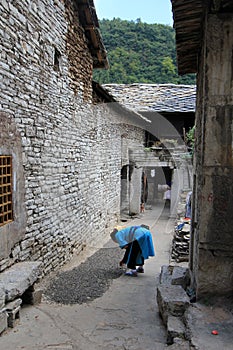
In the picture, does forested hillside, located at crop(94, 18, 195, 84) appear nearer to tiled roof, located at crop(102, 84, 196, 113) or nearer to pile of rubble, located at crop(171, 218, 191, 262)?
tiled roof, located at crop(102, 84, 196, 113)

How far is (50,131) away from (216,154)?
3981 millimetres

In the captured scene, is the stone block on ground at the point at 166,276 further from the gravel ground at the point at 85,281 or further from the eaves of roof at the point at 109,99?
the eaves of roof at the point at 109,99

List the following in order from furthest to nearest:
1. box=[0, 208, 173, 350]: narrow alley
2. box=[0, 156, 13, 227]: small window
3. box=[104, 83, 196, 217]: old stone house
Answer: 1. box=[104, 83, 196, 217]: old stone house
2. box=[0, 156, 13, 227]: small window
3. box=[0, 208, 173, 350]: narrow alley

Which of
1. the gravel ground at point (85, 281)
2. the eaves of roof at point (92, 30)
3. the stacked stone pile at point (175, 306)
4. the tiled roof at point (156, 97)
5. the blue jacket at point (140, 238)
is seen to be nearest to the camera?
the stacked stone pile at point (175, 306)

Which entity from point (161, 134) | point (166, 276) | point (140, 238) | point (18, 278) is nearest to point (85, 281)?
point (140, 238)

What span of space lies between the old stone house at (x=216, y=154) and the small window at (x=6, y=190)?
116 inches

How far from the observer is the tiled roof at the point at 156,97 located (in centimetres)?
1756

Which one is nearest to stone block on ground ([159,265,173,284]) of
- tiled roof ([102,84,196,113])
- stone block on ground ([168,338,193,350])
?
stone block on ground ([168,338,193,350])

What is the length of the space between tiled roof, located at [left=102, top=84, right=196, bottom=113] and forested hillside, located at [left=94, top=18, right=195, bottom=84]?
7.46m

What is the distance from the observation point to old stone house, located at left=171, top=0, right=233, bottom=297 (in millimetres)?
3865

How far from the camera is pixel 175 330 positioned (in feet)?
12.0

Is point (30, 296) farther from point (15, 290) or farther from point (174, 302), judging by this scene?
point (174, 302)

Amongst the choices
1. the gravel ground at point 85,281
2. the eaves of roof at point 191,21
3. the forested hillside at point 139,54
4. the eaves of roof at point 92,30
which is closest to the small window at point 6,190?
the gravel ground at point 85,281

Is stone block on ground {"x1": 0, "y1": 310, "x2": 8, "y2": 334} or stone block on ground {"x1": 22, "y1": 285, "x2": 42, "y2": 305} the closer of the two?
stone block on ground {"x1": 0, "y1": 310, "x2": 8, "y2": 334}
